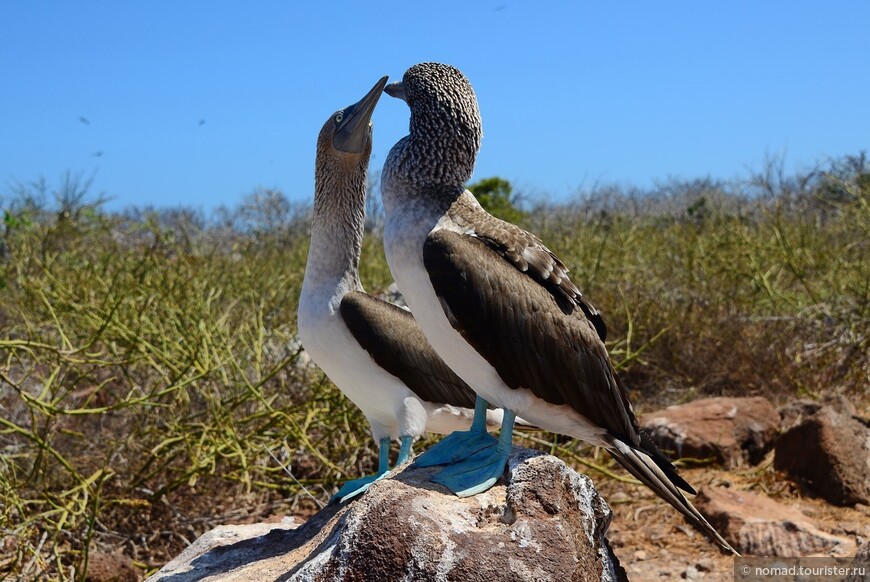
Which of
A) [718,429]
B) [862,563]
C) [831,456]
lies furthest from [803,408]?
[862,563]

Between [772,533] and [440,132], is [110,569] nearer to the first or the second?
[440,132]

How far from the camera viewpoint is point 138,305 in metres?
5.68

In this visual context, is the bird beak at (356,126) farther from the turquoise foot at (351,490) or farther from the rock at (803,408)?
the rock at (803,408)

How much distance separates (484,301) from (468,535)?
23.6 inches

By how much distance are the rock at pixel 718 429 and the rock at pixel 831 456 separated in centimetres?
33

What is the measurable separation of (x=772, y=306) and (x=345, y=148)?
4655 millimetres

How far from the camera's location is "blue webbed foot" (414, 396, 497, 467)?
2596mm

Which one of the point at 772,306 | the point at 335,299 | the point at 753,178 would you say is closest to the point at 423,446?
the point at 335,299

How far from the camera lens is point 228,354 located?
4.79 metres

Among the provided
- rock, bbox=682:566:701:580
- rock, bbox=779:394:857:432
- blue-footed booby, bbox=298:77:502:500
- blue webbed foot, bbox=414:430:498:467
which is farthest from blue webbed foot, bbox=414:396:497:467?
rock, bbox=779:394:857:432

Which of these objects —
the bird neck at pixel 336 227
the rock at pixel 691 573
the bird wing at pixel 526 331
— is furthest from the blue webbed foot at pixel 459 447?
the rock at pixel 691 573

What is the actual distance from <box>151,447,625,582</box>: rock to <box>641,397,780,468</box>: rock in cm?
299

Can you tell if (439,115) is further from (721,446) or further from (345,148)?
(721,446)

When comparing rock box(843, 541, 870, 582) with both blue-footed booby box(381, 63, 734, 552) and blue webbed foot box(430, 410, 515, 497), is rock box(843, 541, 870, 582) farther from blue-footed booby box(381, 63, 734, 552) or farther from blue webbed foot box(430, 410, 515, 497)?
blue webbed foot box(430, 410, 515, 497)
